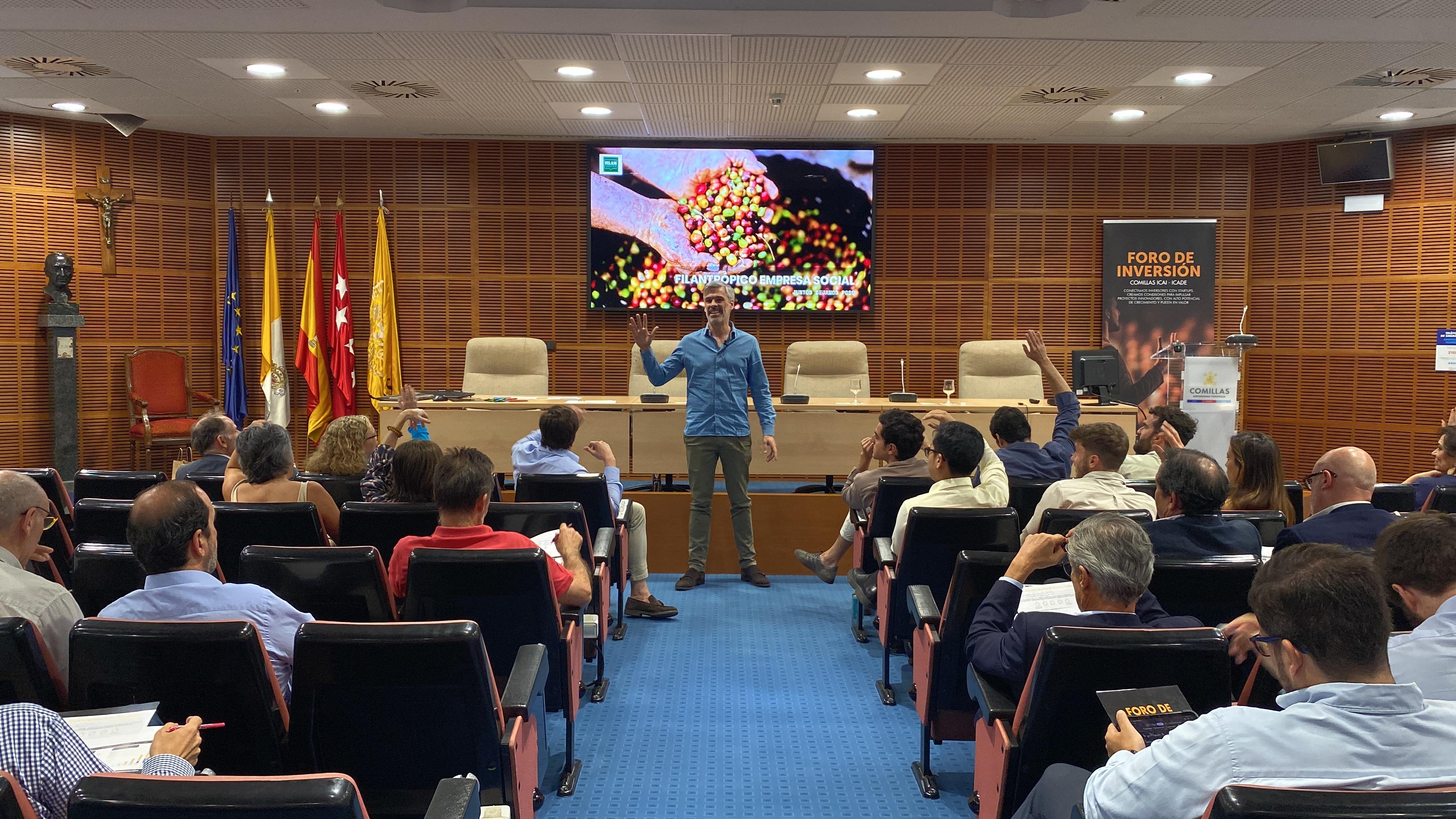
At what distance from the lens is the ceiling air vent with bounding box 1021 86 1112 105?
6.85 metres

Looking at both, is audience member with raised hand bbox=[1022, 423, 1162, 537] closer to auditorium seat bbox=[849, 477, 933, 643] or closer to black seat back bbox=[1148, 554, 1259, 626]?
auditorium seat bbox=[849, 477, 933, 643]

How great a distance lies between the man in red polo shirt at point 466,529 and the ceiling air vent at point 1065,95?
218 inches

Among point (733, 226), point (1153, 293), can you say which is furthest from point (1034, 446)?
point (1153, 293)

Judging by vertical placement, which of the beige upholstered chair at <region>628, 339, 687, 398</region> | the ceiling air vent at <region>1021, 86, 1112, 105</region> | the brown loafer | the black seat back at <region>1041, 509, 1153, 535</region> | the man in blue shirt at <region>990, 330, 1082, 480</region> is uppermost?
the ceiling air vent at <region>1021, 86, 1112, 105</region>

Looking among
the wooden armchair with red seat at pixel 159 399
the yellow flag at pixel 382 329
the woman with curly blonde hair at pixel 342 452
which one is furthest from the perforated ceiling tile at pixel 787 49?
the wooden armchair with red seat at pixel 159 399

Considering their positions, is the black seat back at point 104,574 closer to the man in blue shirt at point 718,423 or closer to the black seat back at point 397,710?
the black seat back at point 397,710

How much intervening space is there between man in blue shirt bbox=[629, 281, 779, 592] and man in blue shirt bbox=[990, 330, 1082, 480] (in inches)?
52.0

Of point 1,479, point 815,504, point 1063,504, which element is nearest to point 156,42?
point 1,479

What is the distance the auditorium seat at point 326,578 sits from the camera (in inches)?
99.6

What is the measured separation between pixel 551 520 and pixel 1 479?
1590 mm

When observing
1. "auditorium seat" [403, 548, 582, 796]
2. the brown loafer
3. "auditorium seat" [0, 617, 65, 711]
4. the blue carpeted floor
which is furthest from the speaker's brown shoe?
"auditorium seat" [0, 617, 65, 711]

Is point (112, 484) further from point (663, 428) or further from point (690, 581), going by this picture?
point (663, 428)

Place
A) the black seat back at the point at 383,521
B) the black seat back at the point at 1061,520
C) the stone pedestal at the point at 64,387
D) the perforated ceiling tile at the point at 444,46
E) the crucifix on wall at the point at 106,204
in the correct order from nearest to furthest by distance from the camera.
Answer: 1. the black seat back at the point at 1061,520
2. the black seat back at the point at 383,521
3. the perforated ceiling tile at the point at 444,46
4. the stone pedestal at the point at 64,387
5. the crucifix on wall at the point at 106,204

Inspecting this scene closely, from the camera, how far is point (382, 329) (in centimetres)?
887
